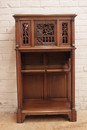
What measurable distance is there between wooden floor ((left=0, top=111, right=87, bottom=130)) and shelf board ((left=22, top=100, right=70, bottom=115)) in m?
0.13

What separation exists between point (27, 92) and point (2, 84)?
0.37 metres

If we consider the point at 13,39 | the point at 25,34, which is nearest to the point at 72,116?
the point at 25,34

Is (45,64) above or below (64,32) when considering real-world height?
below

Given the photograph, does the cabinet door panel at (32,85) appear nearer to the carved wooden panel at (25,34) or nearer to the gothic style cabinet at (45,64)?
the gothic style cabinet at (45,64)

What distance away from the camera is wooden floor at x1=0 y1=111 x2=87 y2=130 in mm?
2086

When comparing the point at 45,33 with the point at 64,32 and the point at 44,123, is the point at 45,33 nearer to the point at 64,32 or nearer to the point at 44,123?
the point at 64,32

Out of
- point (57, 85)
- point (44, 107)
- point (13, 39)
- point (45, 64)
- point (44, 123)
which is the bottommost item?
point (44, 123)

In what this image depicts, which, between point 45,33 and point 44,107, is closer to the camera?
point 45,33

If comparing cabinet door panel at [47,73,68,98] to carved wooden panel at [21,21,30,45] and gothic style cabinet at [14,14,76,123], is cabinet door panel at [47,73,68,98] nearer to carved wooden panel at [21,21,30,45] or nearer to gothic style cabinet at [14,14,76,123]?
gothic style cabinet at [14,14,76,123]

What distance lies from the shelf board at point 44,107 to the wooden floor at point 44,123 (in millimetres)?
132

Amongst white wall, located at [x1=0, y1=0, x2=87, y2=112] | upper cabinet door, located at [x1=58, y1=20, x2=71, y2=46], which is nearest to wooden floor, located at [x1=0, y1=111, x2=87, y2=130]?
white wall, located at [x1=0, y1=0, x2=87, y2=112]

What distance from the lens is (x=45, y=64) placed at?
8.18 ft

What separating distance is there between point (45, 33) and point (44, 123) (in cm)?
109

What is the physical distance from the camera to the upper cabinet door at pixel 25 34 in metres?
2.13
